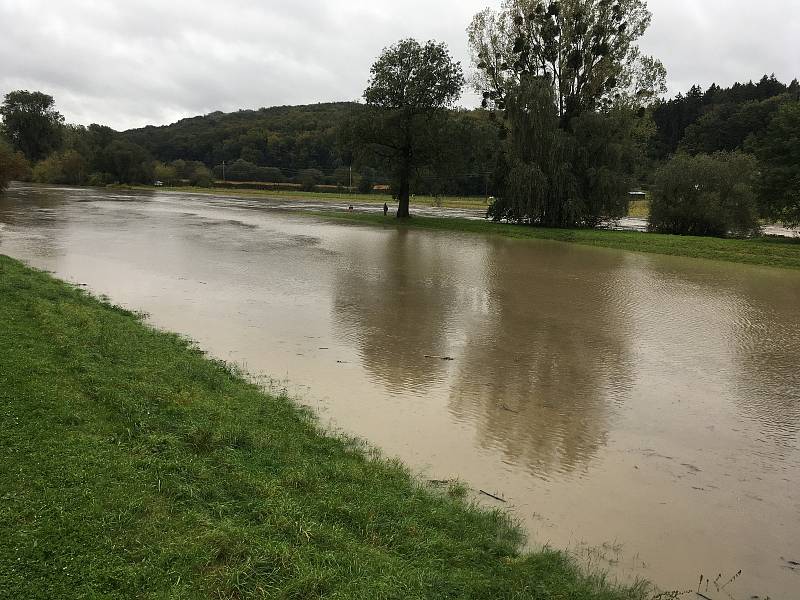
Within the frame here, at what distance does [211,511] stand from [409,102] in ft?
119

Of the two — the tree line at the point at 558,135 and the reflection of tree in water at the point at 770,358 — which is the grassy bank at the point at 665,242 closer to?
the tree line at the point at 558,135

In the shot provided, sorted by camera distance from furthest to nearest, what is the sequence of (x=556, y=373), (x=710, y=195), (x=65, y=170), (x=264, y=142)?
1. (x=264, y=142)
2. (x=65, y=170)
3. (x=710, y=195)
4. (x=556, y=373)

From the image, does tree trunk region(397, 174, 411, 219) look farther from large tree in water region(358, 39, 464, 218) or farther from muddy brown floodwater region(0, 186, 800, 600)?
muddy brown floodwater region(0, 186, 800, 600)

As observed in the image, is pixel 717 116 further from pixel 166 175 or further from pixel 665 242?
pixel 166 175

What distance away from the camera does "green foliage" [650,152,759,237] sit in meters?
32.1

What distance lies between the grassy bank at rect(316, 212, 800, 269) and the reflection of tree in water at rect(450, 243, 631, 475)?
11877mm

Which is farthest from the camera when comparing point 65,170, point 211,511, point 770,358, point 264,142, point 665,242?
point 264,142

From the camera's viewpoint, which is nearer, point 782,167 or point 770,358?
point 770,358

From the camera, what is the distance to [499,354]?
10742 mm

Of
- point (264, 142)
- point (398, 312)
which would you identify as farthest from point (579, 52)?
point (264, 142)

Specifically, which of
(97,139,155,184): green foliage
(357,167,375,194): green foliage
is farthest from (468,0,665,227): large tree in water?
(97,139,155,184): green foliage

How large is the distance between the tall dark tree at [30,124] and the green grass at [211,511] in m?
134

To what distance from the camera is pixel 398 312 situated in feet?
45.2

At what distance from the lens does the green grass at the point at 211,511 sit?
11.9 ft
